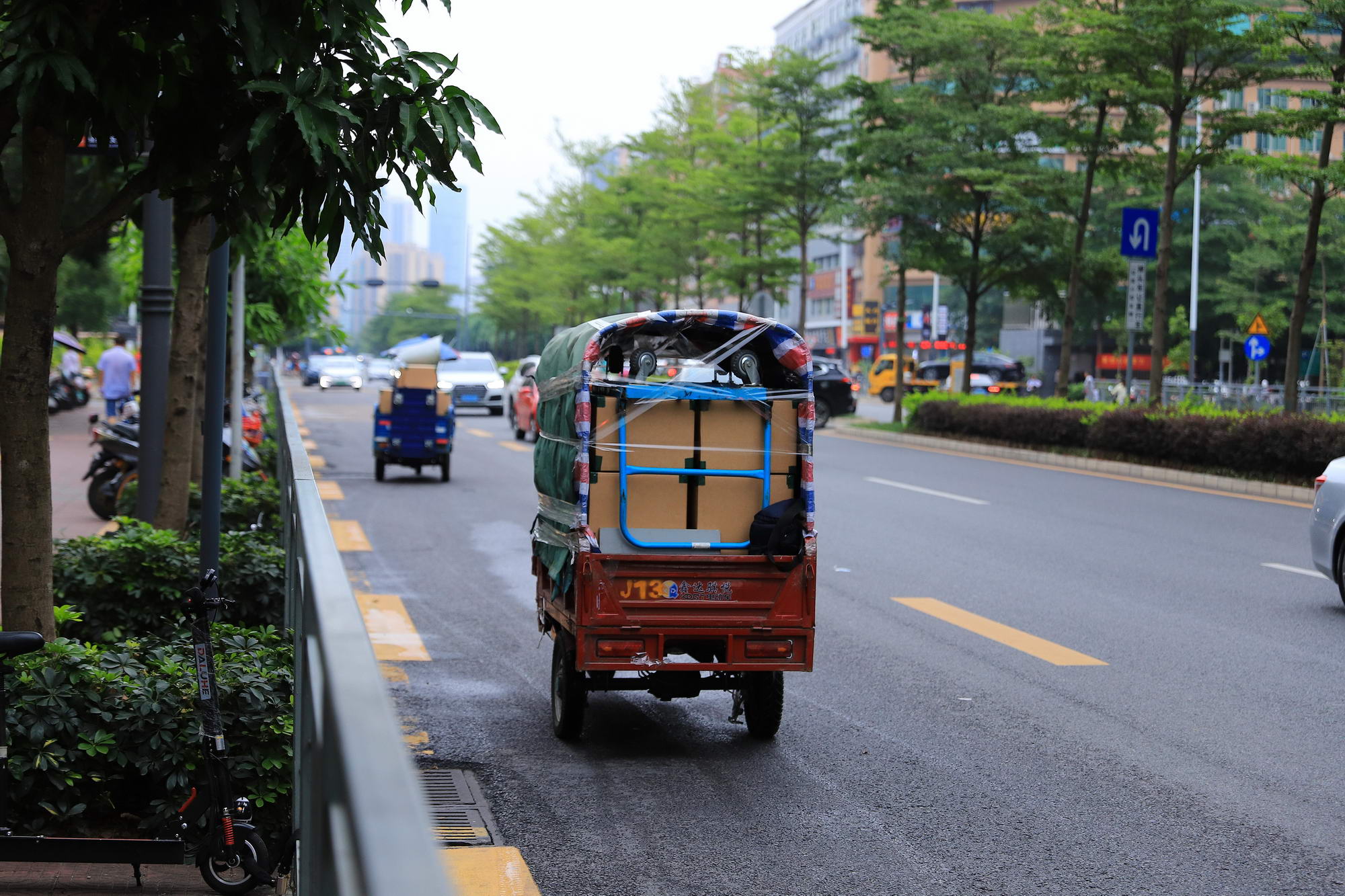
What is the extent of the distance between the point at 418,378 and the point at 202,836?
52.9 ft

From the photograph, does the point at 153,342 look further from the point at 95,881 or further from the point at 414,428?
the point at 414,428

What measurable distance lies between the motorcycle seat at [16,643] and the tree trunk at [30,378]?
112 cm

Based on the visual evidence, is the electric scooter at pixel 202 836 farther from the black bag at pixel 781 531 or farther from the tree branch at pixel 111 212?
the black bag at pixel 781 531

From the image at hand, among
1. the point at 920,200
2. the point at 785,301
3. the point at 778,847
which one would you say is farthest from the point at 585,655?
the point at 785,301

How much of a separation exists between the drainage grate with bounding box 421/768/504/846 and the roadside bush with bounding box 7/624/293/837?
617mm

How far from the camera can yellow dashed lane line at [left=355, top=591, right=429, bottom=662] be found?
8.89 m

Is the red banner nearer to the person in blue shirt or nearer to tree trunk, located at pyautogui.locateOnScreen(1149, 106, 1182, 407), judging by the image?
tree trunk, located at pyautogui.locateOnScreen(1149, 106, 1182, 407)

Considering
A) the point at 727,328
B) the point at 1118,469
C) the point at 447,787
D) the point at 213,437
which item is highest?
the point at 727,328

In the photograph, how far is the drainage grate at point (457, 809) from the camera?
17.8ft

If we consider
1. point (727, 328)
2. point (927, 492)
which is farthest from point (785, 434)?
point (927, 492)

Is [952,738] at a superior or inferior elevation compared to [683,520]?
inferior

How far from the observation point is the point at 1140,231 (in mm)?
24141

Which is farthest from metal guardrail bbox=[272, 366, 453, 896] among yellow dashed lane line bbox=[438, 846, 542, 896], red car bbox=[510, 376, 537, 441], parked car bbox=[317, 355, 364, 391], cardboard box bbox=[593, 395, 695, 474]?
parked car bbox=[317, 355, 364, 391]

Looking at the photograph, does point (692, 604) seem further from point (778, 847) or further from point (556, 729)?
point (778, 847)
